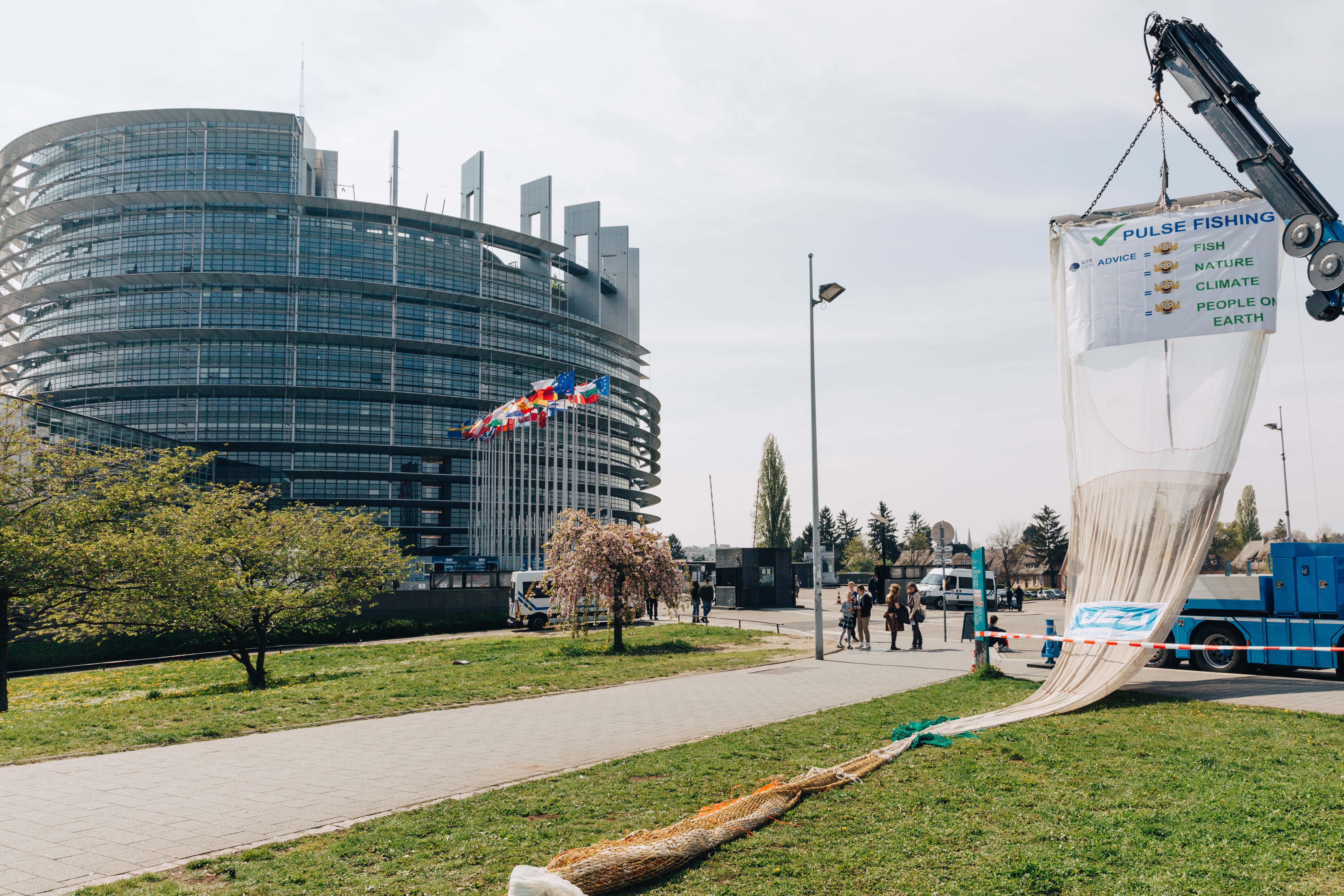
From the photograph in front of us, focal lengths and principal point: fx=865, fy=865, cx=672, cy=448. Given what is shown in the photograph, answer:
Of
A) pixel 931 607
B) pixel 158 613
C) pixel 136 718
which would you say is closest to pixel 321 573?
pixel 158 613

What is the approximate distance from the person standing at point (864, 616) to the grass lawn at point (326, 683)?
1637mm

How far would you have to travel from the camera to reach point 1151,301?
13750mm

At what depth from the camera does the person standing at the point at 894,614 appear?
75.9 feet

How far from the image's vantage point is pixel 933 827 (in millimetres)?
6484

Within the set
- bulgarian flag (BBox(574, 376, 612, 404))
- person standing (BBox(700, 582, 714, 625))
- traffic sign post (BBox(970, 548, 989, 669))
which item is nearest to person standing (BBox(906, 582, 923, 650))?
traffic sign post (BBox(970, 548, 989, 669))

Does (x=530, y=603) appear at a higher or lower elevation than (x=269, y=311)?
lower

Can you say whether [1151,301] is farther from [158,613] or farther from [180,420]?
[180,420]

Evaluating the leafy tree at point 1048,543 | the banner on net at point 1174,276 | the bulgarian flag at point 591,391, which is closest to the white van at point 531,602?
the bulgarian flag at point 591,391

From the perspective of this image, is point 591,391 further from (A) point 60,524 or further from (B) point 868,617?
(A) point 60,524

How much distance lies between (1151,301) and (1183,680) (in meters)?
6.74

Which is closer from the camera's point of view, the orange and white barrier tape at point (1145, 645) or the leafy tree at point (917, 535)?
the orange and white barrier tape at point (1145, 645)

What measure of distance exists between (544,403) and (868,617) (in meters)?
29.7

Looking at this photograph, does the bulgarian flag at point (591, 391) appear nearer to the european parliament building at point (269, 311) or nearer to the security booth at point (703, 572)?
the security booth at point (703, 572)

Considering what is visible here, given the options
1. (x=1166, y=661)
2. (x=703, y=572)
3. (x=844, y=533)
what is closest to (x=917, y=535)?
(x=844, y=533)
